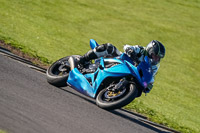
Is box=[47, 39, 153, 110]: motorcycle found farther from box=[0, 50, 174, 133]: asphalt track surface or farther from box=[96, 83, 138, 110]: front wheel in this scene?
box=[0, 50, 174, 133]: asphalt track surface

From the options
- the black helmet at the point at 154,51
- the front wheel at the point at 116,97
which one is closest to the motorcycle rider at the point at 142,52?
the black helmet at the point at 154,51

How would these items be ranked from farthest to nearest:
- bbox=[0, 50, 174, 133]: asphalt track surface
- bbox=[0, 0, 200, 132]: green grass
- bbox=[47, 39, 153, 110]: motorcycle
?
bbox=[0, 0, 200, 132]: green grass < bbox=[47, 39, 153, 110]: motorcycle < bbox=[0, 50, 174, 133]: asphalt track surface

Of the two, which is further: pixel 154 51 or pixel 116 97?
pixel 154 51

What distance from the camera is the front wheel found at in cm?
579

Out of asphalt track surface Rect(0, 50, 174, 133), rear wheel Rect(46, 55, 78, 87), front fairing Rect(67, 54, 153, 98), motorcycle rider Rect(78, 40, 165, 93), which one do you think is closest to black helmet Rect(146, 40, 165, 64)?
motorcycle rider Rect(78, 40, 165, 93)

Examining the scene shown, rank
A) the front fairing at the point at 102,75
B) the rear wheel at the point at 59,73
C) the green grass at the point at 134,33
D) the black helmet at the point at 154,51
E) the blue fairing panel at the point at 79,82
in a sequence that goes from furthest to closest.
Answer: the green grass at the point at 134,33 → the rear wheel at the point at 59,73 → the blue fairing panel at the point at 79,82 → the black helmet at the point at 154,51 → the front fairing at the point at 102,75

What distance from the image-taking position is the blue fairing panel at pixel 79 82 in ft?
22.0

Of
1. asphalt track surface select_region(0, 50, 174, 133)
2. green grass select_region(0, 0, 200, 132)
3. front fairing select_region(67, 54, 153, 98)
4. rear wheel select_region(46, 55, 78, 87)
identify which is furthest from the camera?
green grass select_region(0, 0, 200, 132)

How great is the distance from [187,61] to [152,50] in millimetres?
9037

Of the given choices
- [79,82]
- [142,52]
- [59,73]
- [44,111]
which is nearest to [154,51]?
[142,52]

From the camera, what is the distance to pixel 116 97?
6.03 metres

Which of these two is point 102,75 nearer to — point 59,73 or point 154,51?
point 154,51

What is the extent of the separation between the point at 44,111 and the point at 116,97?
1472mm

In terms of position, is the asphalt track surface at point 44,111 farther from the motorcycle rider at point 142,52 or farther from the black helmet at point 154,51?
the black helmet at point 154,51
